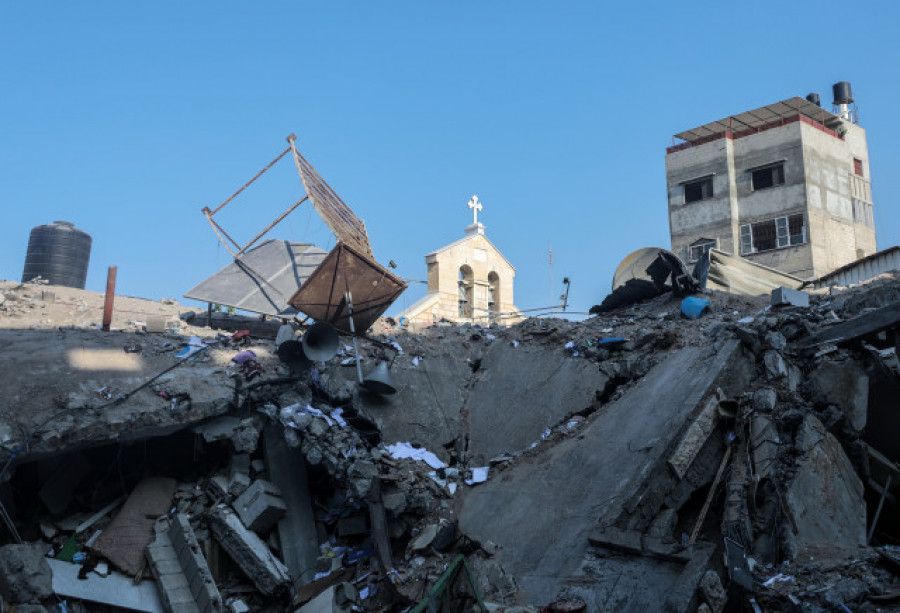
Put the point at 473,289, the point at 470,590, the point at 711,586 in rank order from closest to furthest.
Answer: the point at 711,586 < the point at 470,590 < the point at 473,289

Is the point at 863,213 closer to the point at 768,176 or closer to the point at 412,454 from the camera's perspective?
the point at 768,176

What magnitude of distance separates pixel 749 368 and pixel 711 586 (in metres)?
2.89

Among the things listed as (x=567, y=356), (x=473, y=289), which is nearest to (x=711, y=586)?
(x=567, y=356)

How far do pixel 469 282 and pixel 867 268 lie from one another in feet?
34.5

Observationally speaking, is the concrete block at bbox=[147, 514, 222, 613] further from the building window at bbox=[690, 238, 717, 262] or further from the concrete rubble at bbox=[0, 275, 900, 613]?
the building window at bbox=[690, 238, 717, 262]

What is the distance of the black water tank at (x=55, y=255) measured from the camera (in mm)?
15406

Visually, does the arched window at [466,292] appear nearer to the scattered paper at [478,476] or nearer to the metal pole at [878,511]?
the scattered paper at [478,476]

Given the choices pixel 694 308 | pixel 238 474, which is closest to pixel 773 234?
pixel 694 308

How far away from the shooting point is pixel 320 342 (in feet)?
26.3

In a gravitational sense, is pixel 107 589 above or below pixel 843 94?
below

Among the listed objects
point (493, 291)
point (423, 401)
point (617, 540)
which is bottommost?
point (617, 540)

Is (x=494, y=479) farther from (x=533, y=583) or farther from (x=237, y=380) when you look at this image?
(x=237, y=380)

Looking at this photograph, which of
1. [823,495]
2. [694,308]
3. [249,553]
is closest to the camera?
[823,495]

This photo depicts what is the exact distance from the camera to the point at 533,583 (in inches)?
222
